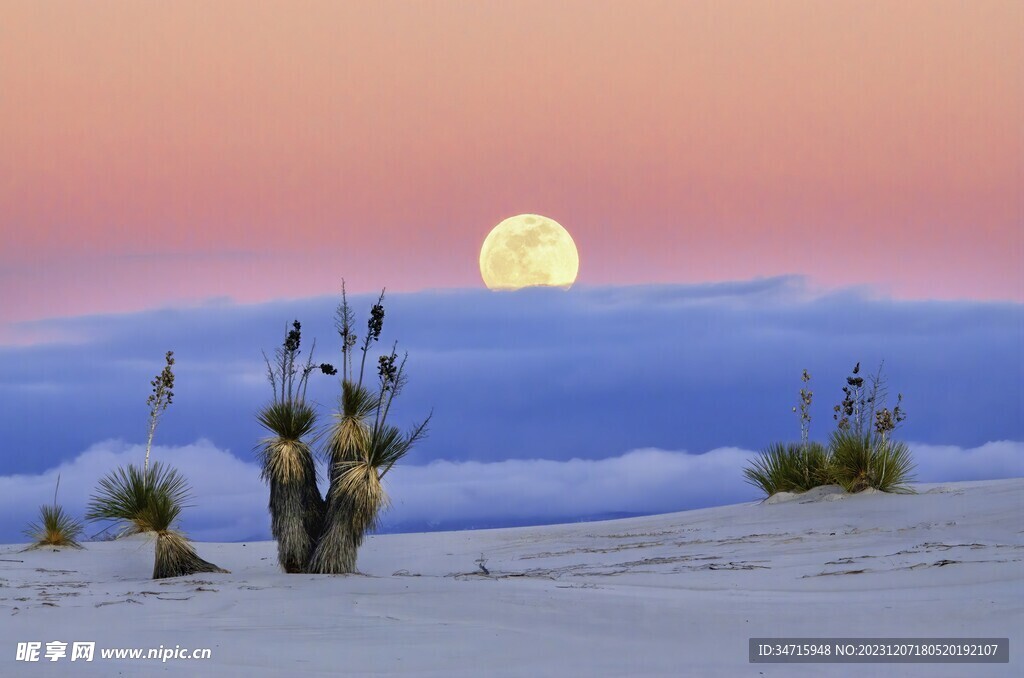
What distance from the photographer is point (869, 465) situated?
19672 millimetres

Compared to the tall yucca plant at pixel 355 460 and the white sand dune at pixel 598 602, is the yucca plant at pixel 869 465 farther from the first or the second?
the tall yucca plant at pixel 355 460

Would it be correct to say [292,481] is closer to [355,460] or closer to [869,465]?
[355,460]

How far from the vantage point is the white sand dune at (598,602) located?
343 inches

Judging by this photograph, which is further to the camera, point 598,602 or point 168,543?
point 168,543

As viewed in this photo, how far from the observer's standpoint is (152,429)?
25688mm

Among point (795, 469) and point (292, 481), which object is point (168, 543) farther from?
point (795, 469)

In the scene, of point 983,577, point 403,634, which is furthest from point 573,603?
point 983,577

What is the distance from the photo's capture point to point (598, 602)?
1129cm

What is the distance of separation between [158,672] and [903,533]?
10.3 m

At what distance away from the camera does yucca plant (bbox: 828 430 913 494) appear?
19656mm

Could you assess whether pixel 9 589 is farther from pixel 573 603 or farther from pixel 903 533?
pixel 903 533

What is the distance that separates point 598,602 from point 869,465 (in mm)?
9782

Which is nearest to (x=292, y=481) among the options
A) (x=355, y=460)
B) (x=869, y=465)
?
(x=355, y=460)

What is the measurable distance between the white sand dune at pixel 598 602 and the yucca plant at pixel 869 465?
3.27 ft
